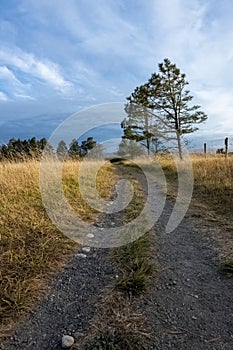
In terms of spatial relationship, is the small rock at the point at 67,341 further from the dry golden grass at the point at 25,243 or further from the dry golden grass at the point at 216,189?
the dry golden grass at the point at 216,189

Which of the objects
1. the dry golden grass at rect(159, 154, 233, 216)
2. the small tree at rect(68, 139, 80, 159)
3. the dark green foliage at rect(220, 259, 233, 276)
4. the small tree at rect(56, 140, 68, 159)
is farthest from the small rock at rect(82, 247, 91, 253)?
the small tree at rect(68, 139, 80, 159)

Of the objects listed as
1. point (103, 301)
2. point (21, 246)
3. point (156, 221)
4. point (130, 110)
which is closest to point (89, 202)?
point (156, 221)

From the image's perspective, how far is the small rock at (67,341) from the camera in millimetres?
1960

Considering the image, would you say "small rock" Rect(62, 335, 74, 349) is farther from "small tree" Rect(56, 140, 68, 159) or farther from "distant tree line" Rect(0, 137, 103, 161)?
"small tree" Rect(56, 140, 68, 159)

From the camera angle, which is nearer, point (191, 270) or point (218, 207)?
point (191, 270)

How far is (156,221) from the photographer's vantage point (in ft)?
15.9

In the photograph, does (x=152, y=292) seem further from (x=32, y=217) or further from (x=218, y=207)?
(x=218, y=207)

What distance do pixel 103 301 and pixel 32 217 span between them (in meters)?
2.01

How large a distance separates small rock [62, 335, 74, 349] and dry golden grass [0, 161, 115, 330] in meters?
0.50

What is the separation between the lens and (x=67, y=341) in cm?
199

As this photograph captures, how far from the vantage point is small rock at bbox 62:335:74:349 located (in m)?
1.96

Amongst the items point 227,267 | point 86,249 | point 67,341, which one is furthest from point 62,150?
point 67,341

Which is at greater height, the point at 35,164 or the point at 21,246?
the point at 35,164

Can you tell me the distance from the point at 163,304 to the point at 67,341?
0.84 m
